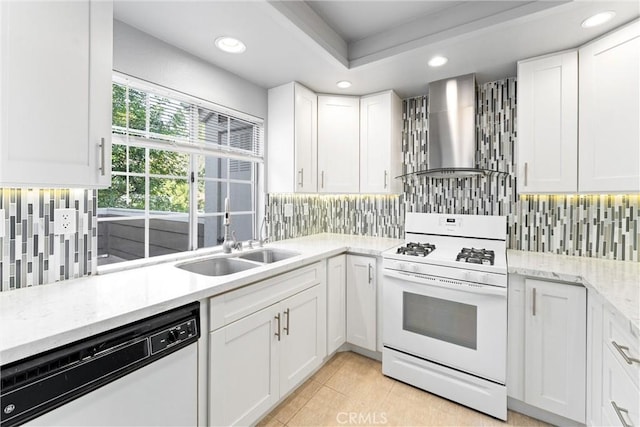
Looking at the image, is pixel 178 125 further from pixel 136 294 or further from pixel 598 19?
pixel 598 19

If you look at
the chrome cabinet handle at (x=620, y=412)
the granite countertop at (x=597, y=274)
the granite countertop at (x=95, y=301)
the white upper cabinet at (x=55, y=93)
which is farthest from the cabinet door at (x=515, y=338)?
the white upper cabinet at (x=55, y=93)

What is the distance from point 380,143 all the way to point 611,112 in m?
1.52

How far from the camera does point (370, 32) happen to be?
2.10m

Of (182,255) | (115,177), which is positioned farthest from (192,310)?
(115,177)

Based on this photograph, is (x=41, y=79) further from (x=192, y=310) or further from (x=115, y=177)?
(x=192, y=310)

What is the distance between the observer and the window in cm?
175

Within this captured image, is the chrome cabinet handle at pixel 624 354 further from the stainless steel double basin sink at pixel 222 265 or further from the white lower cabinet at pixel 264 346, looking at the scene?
the stainless steel double basin sink at pixel 222 265

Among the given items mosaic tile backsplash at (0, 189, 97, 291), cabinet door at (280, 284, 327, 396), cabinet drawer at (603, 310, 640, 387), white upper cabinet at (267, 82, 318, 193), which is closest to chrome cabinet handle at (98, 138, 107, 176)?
mosaic tile backsplash at (0, 189, 97, 291)

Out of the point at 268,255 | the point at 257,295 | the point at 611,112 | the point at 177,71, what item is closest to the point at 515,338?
the point at 611,112

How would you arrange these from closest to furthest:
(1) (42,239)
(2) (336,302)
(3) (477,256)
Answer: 1. (1) (42,239)
2. (3) (477,256)
3. (2) (336,302)

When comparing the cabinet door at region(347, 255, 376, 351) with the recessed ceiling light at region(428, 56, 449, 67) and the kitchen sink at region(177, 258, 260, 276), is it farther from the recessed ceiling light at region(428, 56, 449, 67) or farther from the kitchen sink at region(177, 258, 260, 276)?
the recessed ceiling light at region(428, 56, 449, 67)

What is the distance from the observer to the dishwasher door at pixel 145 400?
94 centimetres

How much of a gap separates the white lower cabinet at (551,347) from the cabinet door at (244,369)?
4.82 feet

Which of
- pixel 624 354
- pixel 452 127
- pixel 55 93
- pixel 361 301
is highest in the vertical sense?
pixel 452 127
